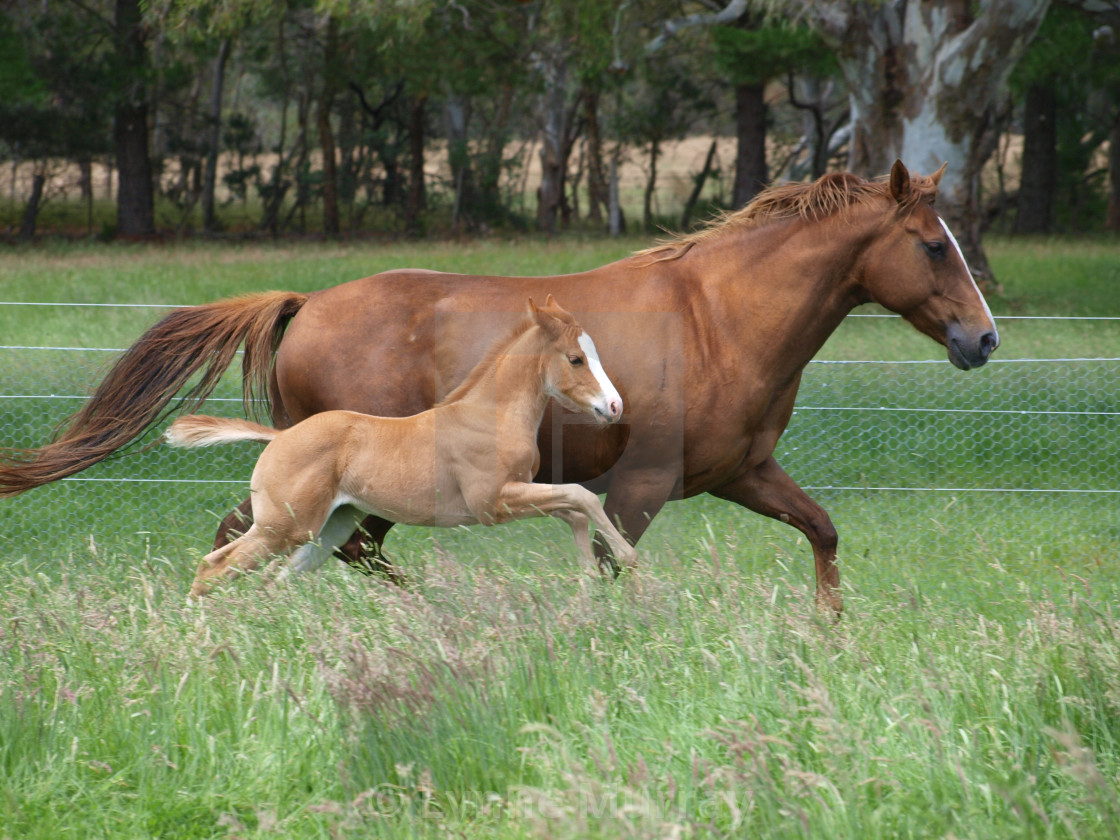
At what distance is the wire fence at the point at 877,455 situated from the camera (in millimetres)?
7027

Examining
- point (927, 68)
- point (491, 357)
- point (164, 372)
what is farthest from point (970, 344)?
point (927, 68)

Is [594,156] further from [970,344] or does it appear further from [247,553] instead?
[247,553]

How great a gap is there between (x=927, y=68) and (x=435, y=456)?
32.9ft

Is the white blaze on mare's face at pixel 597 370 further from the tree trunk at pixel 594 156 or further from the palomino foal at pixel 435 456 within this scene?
the tree trunk at pixel 594 156

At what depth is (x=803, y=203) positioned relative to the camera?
4.77 m

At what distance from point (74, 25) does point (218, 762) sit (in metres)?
21.8

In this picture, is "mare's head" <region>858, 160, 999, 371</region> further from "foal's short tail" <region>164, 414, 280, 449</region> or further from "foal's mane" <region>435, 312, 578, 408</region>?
"foal's short tail" <region>164, 414, 280, 449</region>

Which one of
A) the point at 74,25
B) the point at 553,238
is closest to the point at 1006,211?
the point at 553,238

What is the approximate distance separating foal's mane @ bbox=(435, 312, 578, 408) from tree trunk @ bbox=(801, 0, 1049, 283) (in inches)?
341

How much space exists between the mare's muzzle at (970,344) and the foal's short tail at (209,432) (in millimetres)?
2577

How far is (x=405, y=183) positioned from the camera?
1126 inches

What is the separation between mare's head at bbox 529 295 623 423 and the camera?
4.17 m

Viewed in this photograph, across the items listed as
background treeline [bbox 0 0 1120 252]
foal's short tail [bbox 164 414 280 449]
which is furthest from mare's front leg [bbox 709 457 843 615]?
background treeline [bbox 0 0 1120 252]

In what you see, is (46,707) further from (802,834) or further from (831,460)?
(831,460)
